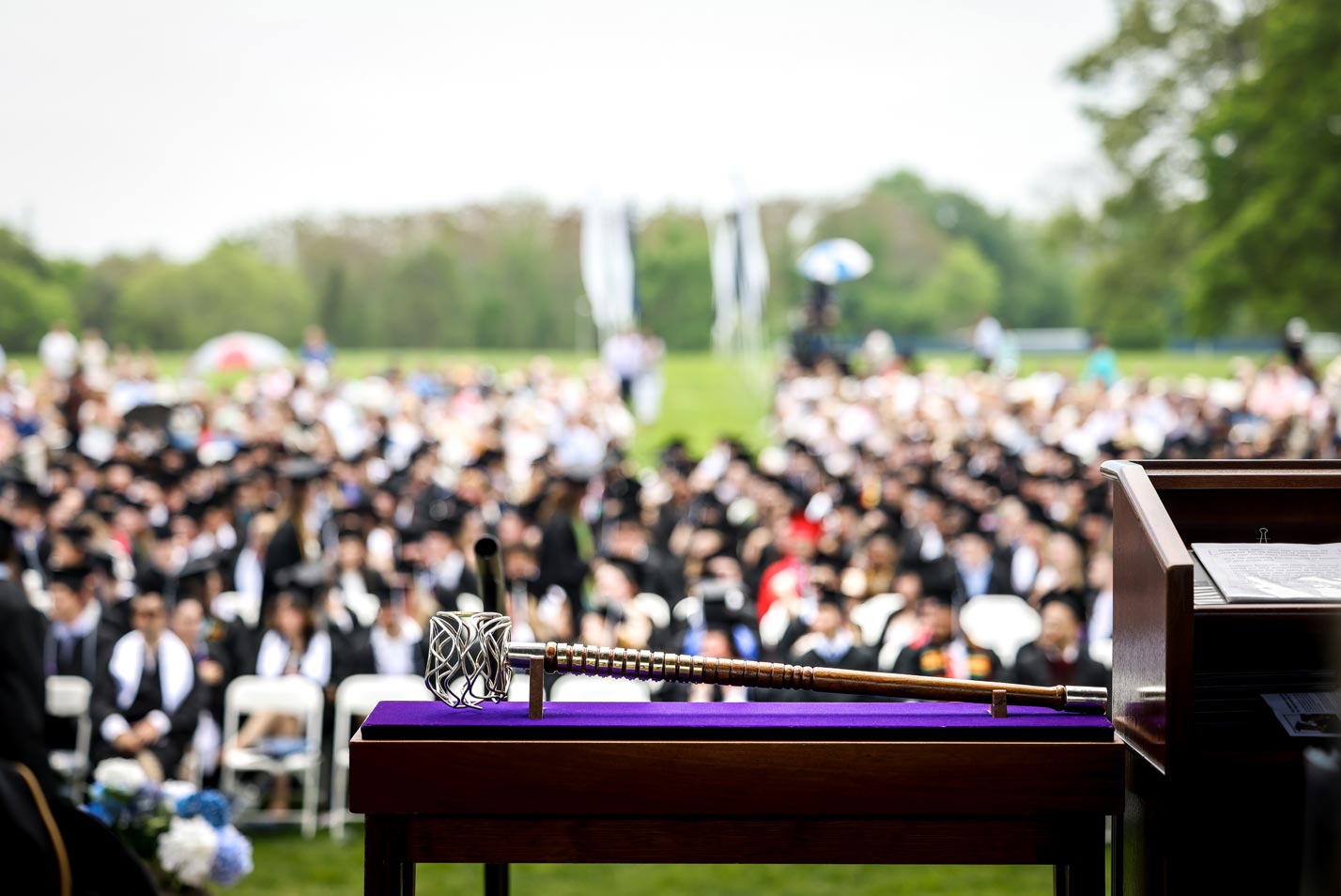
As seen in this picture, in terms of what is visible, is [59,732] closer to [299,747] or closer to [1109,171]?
[299,747]

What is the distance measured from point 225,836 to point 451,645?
9.91 feet

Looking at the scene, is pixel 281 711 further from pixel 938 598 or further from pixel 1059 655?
pixel 1059 655

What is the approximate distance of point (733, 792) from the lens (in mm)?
2352

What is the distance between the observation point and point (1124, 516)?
266 centimetres

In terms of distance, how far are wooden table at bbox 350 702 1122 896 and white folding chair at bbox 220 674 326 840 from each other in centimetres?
679

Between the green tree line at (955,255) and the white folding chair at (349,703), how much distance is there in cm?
2395

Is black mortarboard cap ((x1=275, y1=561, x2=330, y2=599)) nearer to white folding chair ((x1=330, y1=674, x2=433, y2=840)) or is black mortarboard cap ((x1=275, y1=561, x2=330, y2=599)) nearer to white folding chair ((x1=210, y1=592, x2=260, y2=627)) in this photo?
white folding chair ((x1=210, y1=592, x2=260, y2=627))

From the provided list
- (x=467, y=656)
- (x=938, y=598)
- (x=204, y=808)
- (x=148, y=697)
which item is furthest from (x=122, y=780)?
(x=938, y=598)

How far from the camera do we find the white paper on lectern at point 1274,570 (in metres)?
2.39

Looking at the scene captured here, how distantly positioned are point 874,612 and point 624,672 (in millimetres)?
8441

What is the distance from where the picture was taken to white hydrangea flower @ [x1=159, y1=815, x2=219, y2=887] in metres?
4.85

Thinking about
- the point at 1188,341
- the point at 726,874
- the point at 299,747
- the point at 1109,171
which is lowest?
the point at 726,874

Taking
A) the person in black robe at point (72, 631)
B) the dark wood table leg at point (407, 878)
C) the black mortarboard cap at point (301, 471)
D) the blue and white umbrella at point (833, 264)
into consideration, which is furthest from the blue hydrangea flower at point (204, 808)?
the blue and white umbrella at point (833, 264)

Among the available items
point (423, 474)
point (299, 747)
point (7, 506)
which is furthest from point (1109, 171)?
point (299, 747)
